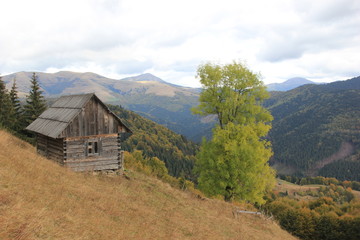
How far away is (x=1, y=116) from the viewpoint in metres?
34.6

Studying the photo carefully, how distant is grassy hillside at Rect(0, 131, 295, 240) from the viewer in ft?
26.9

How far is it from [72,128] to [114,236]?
15.3 m

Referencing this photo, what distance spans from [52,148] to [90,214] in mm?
16208

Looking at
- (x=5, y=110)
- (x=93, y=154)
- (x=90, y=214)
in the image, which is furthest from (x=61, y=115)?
(x=5, y=110)

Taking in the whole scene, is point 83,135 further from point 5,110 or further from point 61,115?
point 5,110

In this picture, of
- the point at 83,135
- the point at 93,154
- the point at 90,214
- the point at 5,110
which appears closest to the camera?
the point at 90,214

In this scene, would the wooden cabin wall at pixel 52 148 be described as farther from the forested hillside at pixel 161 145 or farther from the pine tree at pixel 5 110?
the forested hillside at pixel 161 145

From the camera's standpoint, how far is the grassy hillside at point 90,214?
323 inches

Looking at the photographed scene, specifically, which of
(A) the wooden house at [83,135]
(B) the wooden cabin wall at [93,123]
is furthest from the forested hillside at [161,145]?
(B) the wooden cabin wall at [93,123]

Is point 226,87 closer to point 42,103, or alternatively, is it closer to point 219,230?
point 219,230

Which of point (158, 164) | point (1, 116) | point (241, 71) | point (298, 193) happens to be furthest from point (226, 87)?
point (298, 193)

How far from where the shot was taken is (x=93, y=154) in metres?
23.8

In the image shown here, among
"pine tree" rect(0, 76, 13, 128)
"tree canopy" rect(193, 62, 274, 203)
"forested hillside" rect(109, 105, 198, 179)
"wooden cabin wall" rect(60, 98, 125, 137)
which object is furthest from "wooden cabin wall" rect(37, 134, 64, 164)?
"forested hillside" rect(109, 105, 198, 179)

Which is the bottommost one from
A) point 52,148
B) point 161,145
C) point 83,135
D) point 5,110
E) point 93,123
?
point 161,145
